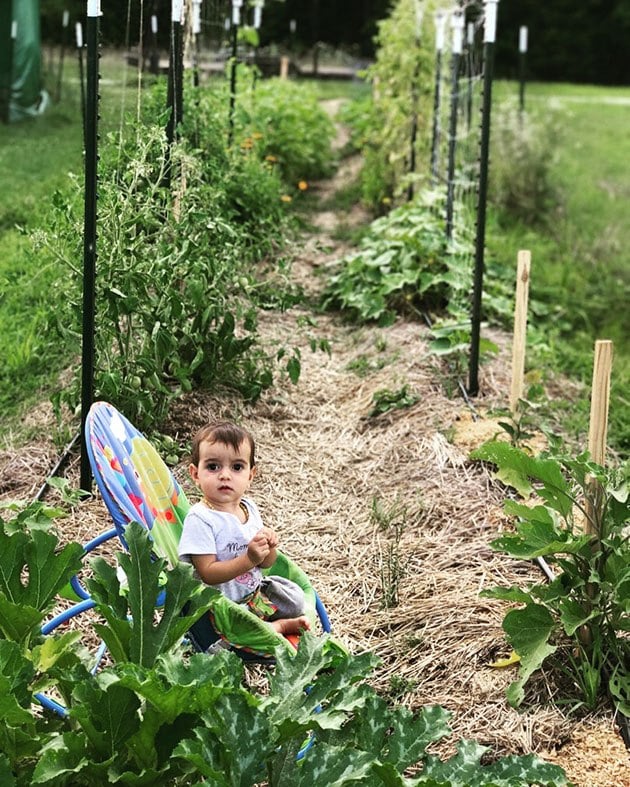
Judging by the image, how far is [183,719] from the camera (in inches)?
82.1

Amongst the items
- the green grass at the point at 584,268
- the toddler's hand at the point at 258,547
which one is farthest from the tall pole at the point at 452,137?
the toddler's hand at the point at 258,547

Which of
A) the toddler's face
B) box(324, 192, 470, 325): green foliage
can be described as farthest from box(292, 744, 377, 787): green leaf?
box(324, 192, 470, 325): green foliage

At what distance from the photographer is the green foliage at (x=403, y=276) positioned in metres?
6.56

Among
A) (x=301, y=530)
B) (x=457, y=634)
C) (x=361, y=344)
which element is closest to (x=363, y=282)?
(x=361, y=344)

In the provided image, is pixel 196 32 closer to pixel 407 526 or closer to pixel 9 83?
pixel 9 83

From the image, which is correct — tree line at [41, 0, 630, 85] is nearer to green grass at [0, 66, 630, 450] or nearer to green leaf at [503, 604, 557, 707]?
green grass at [0, 66, 630, 450]

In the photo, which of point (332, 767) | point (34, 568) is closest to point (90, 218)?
point (34, 568)

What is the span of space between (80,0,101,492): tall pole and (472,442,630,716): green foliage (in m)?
1.56

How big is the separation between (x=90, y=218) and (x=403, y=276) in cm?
317

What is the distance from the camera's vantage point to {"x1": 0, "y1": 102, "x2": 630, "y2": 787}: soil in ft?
9.66

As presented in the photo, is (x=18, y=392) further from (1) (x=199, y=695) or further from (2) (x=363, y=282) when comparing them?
(1) (x=199, y=695)

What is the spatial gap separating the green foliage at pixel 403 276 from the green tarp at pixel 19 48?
2.87 m

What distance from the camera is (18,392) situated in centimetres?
496

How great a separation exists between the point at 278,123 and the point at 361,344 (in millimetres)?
5029
